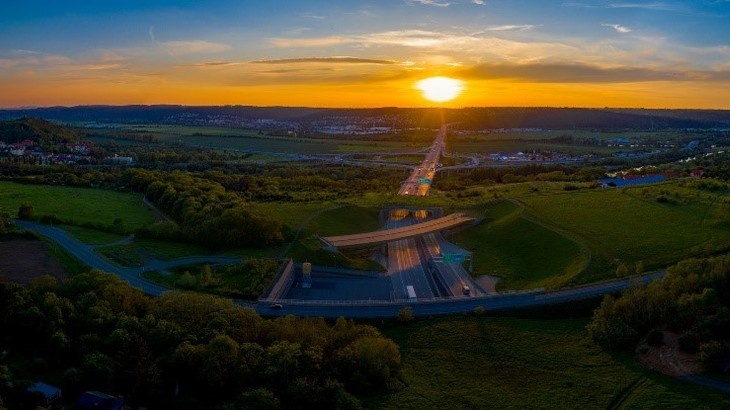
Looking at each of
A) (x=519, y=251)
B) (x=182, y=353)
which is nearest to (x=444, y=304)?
(x=182, y=353)

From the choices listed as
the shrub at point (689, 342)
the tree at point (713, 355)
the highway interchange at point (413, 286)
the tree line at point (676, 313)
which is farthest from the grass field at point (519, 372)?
the shrub at point (689, 342)

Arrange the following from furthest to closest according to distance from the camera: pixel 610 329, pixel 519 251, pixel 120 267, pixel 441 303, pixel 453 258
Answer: pixel 519 251
pixel 453 258
pixel 120 267
pixel 441 303
pixel 610 329

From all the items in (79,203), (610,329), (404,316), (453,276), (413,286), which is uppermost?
(79,203)

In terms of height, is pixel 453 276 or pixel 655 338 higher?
pixel 655 338

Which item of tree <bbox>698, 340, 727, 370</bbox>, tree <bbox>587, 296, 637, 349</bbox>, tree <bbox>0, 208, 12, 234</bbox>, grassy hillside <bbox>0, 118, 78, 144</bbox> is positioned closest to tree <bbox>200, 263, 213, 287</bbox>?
tree <bbox>0, 208, 12, 234</bbox>

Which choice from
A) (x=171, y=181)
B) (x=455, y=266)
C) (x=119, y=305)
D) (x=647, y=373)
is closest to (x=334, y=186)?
(x=171, y=181)

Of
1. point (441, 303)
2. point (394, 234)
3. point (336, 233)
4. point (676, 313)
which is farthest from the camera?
point (336, 233)

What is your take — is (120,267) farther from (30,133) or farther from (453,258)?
(30,133)
